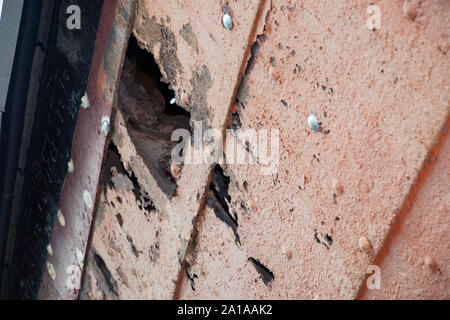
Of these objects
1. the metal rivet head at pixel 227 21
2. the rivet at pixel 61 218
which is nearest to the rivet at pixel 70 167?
the rivet at pixel 61 218

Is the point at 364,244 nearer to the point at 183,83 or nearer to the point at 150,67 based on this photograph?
the point at 183,83

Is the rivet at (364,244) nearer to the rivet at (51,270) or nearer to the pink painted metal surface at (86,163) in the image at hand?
the pink painted metal surface at (86,163)

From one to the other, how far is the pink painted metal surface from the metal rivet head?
369 millimetres

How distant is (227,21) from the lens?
1325 mm

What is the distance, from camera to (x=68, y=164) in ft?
6.50

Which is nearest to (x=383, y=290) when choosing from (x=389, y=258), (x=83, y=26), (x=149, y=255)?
(x=389, y=258)

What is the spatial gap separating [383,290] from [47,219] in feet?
4.63

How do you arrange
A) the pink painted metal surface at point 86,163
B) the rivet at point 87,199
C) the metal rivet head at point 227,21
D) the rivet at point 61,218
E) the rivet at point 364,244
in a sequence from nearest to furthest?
the rivet at point 364,244 < the metal rivet head at point 227,21 < the pink painted metal surface at point 86,163 < the rivet at point 87,199 < the rivet at point 61,218

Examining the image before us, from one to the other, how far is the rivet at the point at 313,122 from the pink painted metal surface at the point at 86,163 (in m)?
0.66

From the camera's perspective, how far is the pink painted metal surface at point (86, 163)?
1646 mm

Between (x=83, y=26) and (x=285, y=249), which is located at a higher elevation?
(x=83, y=26)

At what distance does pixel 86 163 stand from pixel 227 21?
0.80 meters

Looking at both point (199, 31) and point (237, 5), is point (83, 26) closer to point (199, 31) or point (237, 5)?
point (199, 31)
